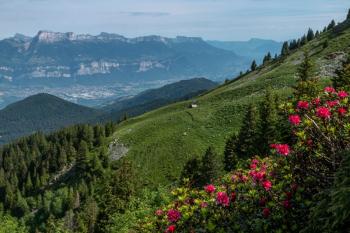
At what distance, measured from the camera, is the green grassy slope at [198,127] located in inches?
3932

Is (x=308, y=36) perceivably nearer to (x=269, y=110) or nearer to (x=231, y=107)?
(x=231, y=107)

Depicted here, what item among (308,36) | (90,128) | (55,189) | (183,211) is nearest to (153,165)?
(55,189)

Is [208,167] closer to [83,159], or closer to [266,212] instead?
[266,212]

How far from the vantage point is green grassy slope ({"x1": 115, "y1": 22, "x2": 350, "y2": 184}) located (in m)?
99.9

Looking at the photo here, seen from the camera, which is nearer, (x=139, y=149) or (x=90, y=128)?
(x=139, y=149)

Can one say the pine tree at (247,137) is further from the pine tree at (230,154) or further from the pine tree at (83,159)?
the pine tree at (83,159)

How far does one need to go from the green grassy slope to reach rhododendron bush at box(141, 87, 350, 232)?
76.7 metres

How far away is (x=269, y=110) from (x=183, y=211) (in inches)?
2071

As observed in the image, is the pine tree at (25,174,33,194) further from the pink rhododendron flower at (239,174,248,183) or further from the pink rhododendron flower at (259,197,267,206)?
the pink rhododendron flower at (259,197,267,206)

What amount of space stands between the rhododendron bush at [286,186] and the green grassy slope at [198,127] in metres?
76.7

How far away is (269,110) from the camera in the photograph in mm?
63969

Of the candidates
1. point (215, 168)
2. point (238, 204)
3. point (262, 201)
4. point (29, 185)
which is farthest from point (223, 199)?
point (29, 185)

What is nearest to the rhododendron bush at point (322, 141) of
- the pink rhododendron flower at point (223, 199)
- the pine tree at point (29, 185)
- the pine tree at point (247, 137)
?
the pink rhododendron flower at point (223, 199)

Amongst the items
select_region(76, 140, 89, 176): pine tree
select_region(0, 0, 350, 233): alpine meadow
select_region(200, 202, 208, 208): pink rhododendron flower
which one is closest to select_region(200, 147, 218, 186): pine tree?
select_region(0, 0, 350, 233): alpine meadow
